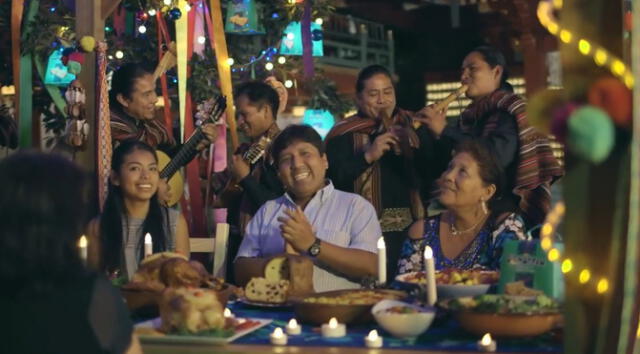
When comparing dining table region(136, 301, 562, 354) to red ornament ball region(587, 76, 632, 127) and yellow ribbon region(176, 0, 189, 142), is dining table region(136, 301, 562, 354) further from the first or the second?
yellow ribbon region(176, 0, 189, 142)

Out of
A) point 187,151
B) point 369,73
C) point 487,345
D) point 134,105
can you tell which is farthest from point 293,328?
point 134,105

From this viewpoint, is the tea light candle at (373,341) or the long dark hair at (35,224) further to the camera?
the tea light candle at (373,341)

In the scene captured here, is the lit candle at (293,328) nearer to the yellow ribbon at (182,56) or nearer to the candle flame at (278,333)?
the candle flame at (278,333)

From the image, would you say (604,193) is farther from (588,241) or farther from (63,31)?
(63,31)

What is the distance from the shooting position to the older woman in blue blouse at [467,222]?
3.24 metres

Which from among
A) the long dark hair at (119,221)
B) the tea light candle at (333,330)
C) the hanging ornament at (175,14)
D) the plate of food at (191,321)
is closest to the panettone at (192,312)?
the plate of food at (191,321)

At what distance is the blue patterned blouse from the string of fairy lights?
1.34 metres

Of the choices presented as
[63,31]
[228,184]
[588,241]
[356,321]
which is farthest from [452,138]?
[63,31]

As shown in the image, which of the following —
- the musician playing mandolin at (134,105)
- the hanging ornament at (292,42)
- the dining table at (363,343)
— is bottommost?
the dining table at (363,343)

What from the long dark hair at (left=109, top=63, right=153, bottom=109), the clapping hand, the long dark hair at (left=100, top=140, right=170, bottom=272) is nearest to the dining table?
the clapping hand

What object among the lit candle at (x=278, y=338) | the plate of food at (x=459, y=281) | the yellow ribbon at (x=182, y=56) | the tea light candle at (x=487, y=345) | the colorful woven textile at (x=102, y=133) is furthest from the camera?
the yellow ribbon at (x=182, y=56)

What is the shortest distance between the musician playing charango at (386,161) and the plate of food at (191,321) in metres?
1.77

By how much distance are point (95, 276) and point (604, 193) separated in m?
1.00

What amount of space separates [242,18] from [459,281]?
148 inches
